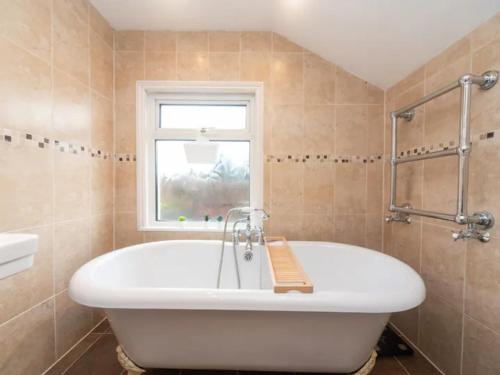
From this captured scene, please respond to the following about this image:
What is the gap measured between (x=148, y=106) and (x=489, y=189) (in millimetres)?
2148

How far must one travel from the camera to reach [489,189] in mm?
1005

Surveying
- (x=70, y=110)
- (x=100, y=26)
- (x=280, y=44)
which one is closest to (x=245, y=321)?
(x=70, y=110)

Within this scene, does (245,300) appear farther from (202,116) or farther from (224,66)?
(224,66)

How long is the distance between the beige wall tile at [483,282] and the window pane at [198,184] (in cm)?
139

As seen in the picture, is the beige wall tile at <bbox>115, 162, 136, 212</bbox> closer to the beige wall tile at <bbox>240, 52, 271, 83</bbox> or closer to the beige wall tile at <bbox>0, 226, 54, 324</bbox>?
the beige wall tile at <bbox>0, 226, 54, 324</bbox>

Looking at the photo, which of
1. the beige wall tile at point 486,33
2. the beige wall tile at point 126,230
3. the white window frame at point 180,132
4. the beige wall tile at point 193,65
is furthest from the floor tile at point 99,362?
the beige wall tile at point 486,33

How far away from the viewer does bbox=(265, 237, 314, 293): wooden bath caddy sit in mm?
865

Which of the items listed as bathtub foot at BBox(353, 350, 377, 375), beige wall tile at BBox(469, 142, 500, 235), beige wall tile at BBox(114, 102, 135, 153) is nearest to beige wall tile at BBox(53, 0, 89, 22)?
beige wall tile at BBox(114, 102, 135, 153)

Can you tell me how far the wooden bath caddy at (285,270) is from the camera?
34.1 inches

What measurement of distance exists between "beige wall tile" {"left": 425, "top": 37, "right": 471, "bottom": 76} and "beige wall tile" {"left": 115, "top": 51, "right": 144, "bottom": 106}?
1.94 m

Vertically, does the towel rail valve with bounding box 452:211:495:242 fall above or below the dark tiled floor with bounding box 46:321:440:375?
above

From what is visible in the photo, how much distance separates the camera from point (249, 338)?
938 mm

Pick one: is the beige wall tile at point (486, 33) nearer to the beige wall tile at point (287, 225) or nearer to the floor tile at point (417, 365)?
the beige wall tile at point (287, 225)

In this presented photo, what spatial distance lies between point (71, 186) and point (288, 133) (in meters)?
1.47
